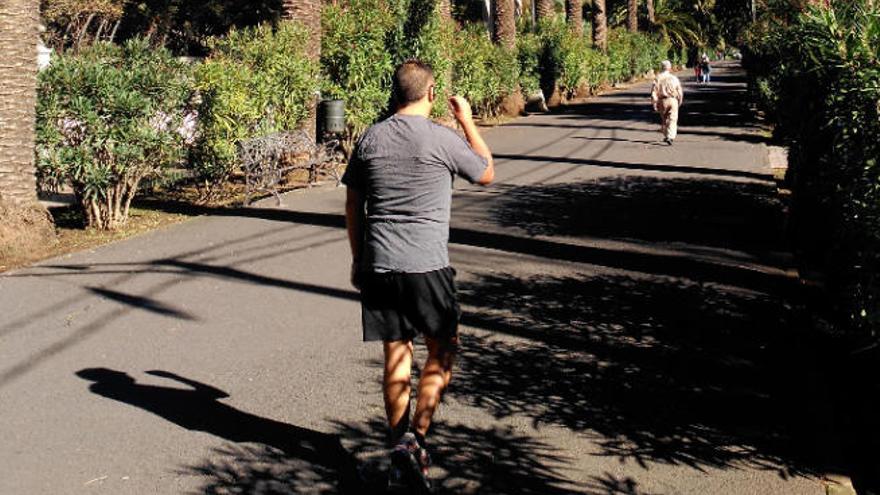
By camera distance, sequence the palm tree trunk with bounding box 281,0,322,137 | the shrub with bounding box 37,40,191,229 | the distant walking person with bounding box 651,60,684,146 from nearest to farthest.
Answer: the shrub with bounding box 37,40,191,229 → the palm tree trunk with bounding box 281,0,322,137 → the distant walking person with bounding box 651,60,684,146

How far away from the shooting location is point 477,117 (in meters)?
29.4

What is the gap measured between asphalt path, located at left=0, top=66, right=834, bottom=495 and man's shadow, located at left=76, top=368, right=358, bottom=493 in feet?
0.05

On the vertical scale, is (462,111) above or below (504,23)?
below

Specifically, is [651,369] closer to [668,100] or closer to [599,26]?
[668,100]

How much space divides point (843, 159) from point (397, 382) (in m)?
3.82

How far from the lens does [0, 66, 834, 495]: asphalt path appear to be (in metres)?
4.64

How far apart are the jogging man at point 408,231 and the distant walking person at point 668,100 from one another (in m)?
17.3

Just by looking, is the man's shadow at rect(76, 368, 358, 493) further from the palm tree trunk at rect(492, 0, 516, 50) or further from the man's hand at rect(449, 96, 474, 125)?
the palm tree trunk at rect(492, 0, 516, 50)

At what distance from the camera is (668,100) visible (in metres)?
20.8

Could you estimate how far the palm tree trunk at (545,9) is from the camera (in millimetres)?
37500

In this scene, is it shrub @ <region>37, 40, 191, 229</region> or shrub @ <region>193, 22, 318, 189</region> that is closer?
shrub @ <region>37, 40, 191, 229</region>

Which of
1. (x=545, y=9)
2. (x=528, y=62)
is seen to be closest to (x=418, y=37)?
(x=528, y=62)

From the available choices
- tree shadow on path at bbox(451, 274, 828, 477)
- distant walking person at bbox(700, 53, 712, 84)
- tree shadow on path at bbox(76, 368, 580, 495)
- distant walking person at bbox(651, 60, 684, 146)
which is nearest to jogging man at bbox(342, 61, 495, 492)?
tree shadow on path at bbox(76, 368, 580, 495)

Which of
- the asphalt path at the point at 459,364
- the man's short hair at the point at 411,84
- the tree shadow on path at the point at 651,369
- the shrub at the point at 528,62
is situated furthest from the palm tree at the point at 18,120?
the shrub at the point at 528,62
